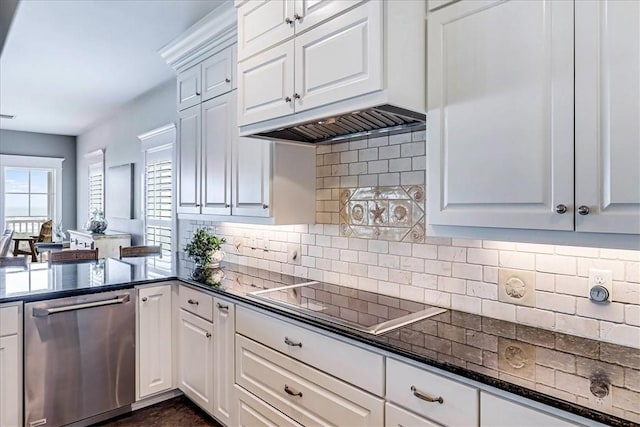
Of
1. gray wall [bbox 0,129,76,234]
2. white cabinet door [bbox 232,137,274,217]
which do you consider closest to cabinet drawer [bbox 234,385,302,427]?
white cabinet door [bbox 232,137,274,217]

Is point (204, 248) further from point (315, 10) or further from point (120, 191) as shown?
point (120, 191)

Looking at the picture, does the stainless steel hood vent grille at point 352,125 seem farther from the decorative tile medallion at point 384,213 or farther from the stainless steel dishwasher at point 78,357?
the stainless steel dishwasher at point 78,357

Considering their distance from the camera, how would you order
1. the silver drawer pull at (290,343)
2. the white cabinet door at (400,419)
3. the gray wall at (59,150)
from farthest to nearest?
the gray wall at (59,150)
the silver drawer pull at (290,343)
the white cabinet door at (400,419)

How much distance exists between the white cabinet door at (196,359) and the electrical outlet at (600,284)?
192 cm

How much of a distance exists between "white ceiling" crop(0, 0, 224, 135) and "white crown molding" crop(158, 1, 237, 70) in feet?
0.31

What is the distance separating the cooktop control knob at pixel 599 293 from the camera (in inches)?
54.4

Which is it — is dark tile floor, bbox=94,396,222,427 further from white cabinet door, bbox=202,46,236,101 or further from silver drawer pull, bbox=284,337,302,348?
white cabinet door, bbox=202,46,236,101

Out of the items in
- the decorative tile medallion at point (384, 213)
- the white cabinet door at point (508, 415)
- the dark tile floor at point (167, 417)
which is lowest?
the dark tile floor at point (167, 417)

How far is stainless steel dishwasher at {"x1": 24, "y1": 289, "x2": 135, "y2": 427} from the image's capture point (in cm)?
223

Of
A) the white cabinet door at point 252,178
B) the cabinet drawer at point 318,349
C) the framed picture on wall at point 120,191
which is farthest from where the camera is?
the framed picture on wall at point 120,191

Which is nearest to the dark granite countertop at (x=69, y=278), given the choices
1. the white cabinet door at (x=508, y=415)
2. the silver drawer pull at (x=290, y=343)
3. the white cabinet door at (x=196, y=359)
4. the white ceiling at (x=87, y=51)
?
the white cabinet door at (x=196, y=359)

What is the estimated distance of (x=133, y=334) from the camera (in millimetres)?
2584

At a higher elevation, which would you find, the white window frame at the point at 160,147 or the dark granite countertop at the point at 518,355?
the white window frame at the point at 160,147

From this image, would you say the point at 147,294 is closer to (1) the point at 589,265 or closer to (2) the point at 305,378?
(2) the point at 305,378
